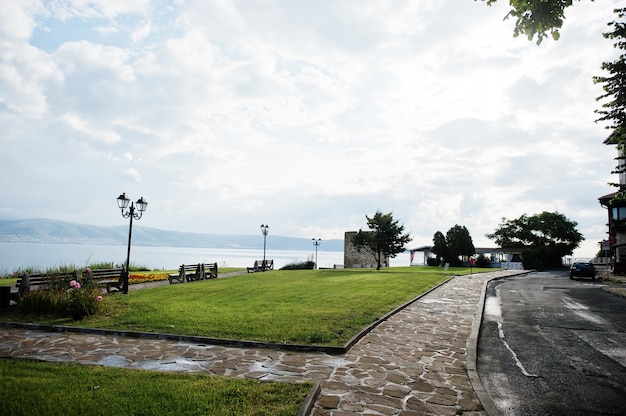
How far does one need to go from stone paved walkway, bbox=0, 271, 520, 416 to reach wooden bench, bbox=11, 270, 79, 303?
3.36 m

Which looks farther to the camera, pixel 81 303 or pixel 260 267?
pixel 260 267

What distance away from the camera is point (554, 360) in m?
7.94

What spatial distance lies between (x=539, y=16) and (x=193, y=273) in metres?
22.7

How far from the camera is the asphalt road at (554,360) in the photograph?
5.70m

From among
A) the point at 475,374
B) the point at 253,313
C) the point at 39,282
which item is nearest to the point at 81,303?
the point at 39,282

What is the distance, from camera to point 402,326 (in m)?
10.9

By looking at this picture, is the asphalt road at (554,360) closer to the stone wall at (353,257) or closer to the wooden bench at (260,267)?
the wooden bench at (260,267)

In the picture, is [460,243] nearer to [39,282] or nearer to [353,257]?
[353,257]

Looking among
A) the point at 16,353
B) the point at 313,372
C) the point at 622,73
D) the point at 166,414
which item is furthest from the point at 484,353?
the point at 622,73

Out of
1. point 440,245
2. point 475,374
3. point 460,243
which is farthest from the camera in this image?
point 440,245

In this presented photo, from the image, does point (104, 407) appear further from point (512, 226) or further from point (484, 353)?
point (512, 226)

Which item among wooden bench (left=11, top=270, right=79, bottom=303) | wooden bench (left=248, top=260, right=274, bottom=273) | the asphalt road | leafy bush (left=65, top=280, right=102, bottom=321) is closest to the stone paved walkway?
the asphalt road

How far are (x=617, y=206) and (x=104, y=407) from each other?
4953 cm

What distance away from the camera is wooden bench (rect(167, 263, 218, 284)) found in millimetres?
23359
